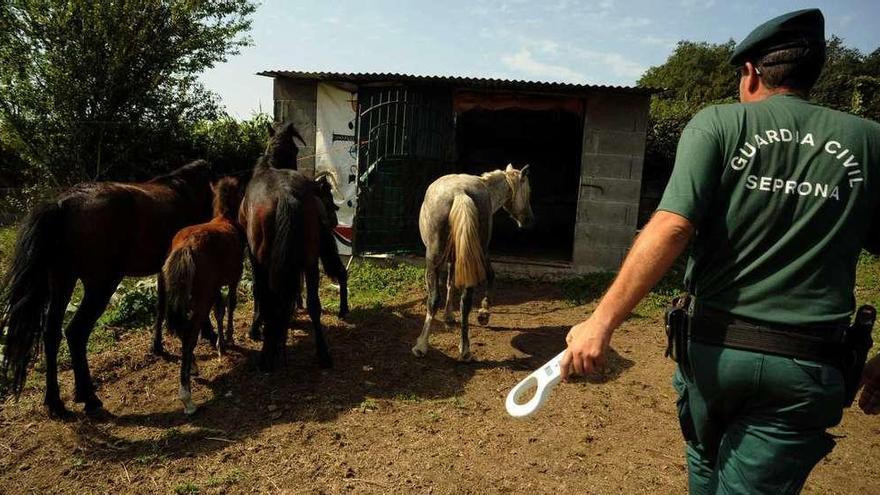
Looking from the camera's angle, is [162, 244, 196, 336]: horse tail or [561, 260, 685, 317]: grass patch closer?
[162, 244, 196, 336]: horse tail

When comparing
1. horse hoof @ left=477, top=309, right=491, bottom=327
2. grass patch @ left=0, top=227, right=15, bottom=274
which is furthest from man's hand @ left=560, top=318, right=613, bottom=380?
grass patch @ left=0, top=227, right=15, bottom=274

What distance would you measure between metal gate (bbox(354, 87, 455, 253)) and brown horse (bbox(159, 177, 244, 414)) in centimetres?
399

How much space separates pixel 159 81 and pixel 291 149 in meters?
5.40

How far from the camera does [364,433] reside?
13.1 ft

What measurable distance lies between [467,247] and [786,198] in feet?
12.4

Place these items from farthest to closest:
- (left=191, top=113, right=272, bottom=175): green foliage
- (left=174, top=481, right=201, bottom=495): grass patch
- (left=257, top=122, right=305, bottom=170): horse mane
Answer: (left=191, top=113, right=272, bottom=175): green foliage < (left=257, top=122, right=305, bottom=170): horse mane < (left=174, top=481, right=201, bottom=495): grass patch

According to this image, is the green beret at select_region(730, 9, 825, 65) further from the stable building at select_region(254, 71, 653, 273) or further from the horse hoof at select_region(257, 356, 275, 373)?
the stable building at select_region(254, 71, 653, 273)

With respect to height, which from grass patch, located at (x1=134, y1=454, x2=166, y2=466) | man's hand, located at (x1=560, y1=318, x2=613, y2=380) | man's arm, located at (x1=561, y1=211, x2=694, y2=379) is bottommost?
grass patch, located at (x1=134, y1=454, x2=166, y2=466)

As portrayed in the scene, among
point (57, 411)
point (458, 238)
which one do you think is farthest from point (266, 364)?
point (458, 238)

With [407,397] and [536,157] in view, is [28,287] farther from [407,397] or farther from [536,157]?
[536,157]

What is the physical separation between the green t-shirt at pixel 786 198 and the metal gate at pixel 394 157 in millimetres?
7306

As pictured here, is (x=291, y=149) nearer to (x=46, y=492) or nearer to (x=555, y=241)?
(x=46, y=492)

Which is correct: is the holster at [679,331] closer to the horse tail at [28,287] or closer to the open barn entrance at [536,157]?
the horse tail at [28,287]

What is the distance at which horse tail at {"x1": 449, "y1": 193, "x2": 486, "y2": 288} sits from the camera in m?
5.29
